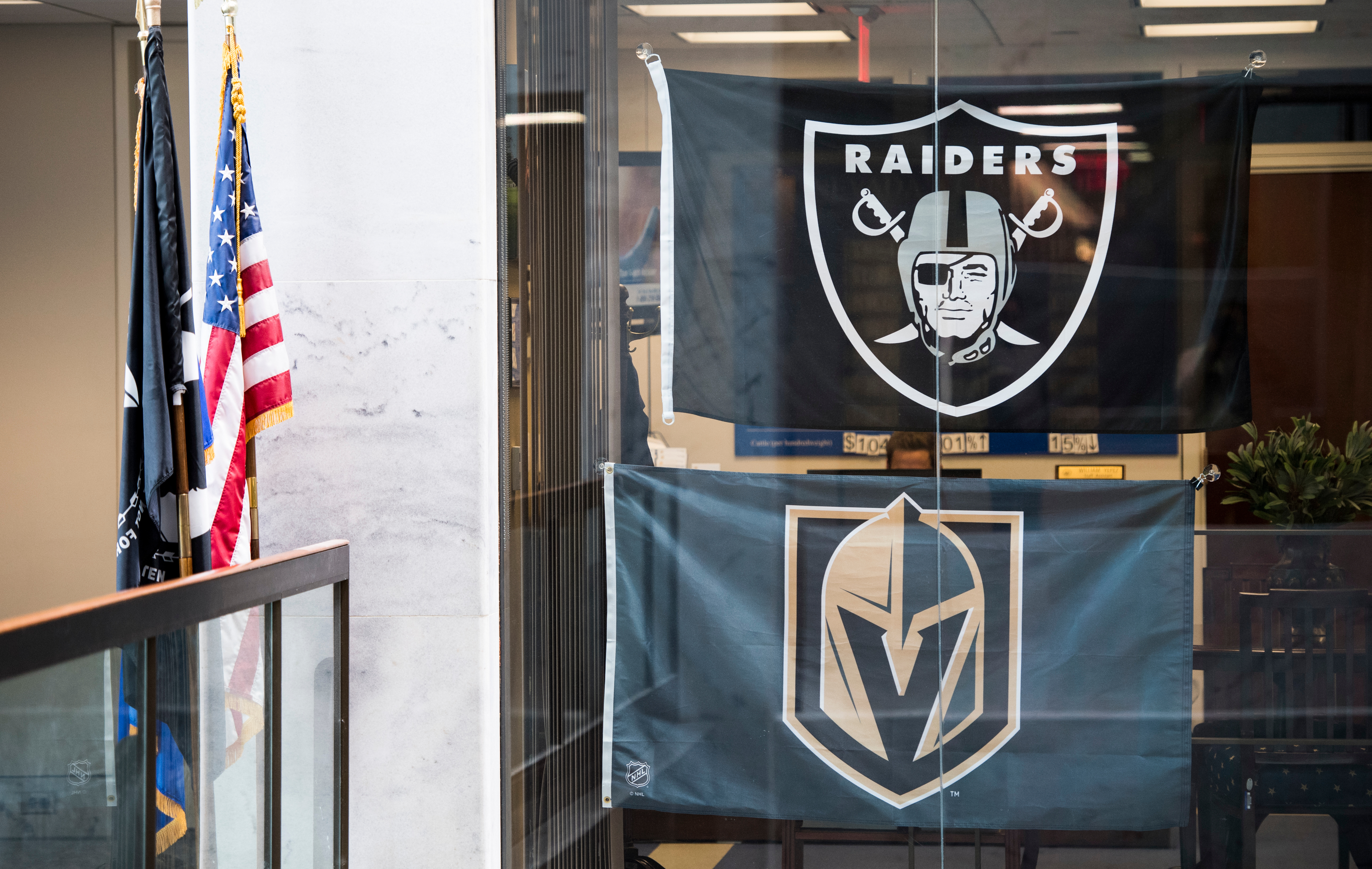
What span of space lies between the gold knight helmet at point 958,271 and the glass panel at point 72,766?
2.22 meters

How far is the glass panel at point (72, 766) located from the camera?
66.6 inches

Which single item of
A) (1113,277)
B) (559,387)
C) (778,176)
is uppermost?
(778,176)

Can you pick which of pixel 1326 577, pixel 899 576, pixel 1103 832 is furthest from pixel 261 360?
pixel 1326 577

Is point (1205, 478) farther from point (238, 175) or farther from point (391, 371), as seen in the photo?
point (238, 175)

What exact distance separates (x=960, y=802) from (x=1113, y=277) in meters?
1.59

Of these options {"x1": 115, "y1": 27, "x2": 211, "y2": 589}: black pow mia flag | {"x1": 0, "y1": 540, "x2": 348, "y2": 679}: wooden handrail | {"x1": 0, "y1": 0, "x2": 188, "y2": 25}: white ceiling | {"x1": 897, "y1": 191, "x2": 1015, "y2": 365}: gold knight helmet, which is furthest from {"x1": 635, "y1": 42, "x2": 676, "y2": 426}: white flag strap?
{"x1": 0, "y1": 0, "x2": 188, "y2": 25}: white ceiling

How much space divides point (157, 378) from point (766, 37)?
6.32 ft

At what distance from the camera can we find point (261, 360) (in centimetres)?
289

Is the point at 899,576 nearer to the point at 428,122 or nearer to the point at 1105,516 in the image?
the point at 1105,516

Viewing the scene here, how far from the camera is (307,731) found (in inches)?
107

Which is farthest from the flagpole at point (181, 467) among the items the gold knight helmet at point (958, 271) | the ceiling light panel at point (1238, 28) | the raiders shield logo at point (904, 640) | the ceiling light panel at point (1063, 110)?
the ceiling light panel at point (1238, 28)

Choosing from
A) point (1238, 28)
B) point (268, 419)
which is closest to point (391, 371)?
point (268, 419)

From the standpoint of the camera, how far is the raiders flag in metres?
3.07

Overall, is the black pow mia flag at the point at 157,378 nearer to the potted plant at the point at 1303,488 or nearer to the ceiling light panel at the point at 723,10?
the ceiling light panel at the point at 723,10
